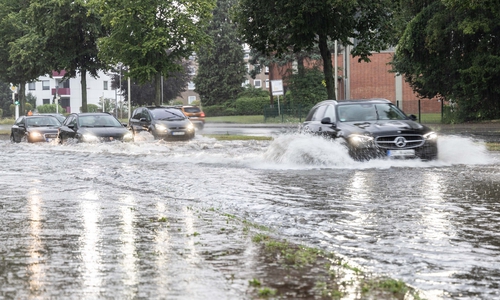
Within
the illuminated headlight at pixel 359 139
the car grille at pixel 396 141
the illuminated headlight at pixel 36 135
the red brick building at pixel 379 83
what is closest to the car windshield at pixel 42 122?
the illuminated headlight at pixel 36 135

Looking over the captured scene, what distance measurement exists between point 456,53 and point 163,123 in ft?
59.3

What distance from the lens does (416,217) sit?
9.58 meters

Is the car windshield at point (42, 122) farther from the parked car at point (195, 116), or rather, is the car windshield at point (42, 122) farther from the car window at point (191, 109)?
the car window at point (191, 109)

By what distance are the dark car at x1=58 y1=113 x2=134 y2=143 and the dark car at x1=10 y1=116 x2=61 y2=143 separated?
4.00m

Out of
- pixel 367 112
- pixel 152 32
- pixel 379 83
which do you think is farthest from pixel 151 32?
pixel 379 83

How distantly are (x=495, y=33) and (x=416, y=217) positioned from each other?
34410mm

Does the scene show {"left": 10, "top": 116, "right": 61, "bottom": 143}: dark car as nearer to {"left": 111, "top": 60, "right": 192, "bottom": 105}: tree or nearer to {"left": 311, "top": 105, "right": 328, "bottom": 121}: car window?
{"left": 311, "top": 105, "right": 328, "bottom": 121}: car window

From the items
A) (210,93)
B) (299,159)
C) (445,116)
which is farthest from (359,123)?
(210,93)

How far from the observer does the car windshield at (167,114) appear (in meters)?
33.3

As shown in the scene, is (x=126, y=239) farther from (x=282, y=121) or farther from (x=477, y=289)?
(x=282, y=121)

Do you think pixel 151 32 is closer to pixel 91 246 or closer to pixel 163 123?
pixel 163 123

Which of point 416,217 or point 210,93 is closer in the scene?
point 416,217

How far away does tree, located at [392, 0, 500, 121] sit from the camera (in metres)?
40.4

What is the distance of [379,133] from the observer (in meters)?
17.1
